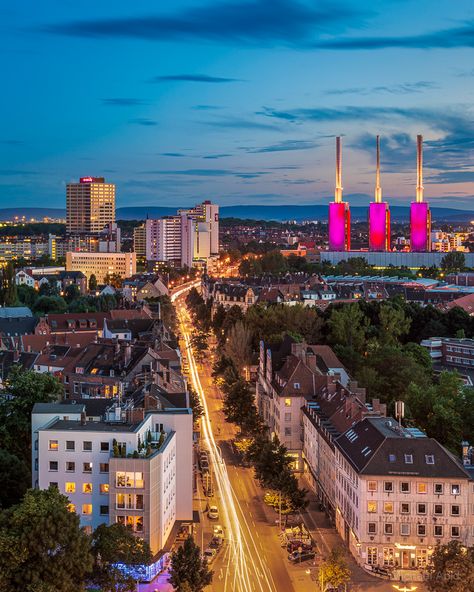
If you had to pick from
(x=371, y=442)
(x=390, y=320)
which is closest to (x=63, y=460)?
(x=371, y=442)

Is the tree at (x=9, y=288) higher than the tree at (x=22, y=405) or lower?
higher

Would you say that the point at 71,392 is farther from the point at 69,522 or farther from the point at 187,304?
the point at 187,304

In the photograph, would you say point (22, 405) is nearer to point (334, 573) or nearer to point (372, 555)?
point (372, 555)

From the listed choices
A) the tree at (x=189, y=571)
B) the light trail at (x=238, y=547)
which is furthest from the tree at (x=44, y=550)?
the light trail at (x=238, y=547)

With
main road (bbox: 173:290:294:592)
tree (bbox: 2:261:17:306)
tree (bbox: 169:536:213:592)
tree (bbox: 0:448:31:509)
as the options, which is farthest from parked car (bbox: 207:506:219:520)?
tree (bbox: 2:261:17:306)

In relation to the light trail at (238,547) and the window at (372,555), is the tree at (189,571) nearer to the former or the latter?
the light trail at (238,547)

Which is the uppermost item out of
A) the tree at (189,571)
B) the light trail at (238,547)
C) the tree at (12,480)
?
the tree at (12,480)

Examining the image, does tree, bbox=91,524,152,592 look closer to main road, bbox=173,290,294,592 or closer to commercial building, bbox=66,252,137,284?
main road, bbox=173,290,294,592
